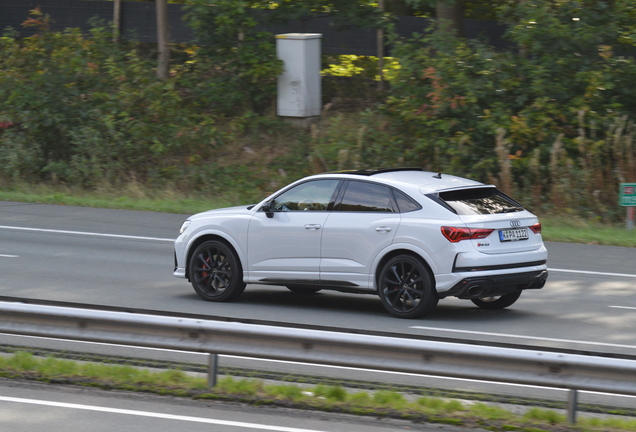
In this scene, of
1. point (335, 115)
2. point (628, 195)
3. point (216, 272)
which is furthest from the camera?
point (335, 115)

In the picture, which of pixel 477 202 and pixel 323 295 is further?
pixel 323 295

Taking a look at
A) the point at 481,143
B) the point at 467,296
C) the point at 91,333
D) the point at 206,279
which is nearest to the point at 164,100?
the point at 481,143

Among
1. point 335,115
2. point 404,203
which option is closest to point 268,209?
point 404,203

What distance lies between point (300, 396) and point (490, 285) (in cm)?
358

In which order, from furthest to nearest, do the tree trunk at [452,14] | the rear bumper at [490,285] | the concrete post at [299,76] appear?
the concrete post at [299,76] → the tree trunk at [452,14] → the rear bumper at [490,285]

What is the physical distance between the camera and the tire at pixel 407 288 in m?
10.3

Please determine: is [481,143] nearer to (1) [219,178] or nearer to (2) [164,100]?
(1) [219,178]

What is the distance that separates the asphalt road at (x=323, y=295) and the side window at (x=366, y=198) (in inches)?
47.3

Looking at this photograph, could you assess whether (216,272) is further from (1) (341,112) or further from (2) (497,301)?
(1) (341,112)

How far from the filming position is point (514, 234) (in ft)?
34.3

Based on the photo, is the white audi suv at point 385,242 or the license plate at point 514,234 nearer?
the white audi suv at point 385,242

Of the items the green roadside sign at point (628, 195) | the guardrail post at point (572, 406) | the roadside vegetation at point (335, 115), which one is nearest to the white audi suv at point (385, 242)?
the guardrail post at point (572, 406)

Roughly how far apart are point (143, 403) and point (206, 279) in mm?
4789

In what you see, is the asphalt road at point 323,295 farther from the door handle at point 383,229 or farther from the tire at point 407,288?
the door handle at point 383,229
